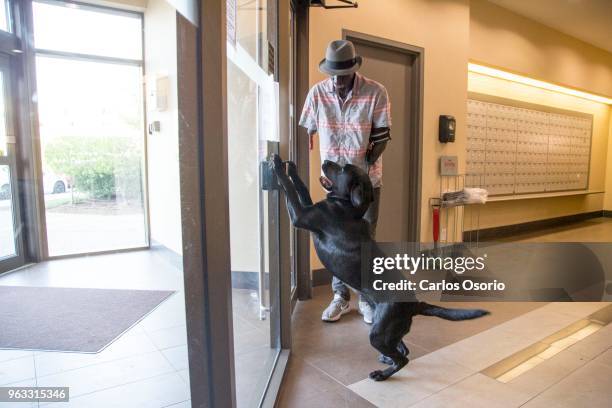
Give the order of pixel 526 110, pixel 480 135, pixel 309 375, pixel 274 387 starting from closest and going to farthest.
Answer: pixel 274 387 → pixel 309 375 → pixel 480 135 → pixel 526 110

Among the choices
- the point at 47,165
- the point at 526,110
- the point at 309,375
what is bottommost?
the point at 309,375

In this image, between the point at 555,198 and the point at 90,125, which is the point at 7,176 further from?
the point at 555,198

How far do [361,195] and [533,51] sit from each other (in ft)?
16.9

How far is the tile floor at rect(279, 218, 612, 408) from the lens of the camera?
5.35 ft

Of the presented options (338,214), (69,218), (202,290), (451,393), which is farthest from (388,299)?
(69,218)

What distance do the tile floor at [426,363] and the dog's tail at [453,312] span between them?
368 millimetres

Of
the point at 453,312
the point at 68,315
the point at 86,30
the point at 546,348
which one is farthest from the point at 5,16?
the point at 546,348

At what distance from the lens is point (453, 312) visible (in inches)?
61.1

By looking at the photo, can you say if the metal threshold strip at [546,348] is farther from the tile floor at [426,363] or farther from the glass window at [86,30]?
the glass window at [86,30]

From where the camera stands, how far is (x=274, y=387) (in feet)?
5.39

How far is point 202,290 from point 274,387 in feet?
2.93

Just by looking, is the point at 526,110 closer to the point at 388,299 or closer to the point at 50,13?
the point at 388,299

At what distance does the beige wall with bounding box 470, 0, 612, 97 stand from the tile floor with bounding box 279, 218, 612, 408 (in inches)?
128

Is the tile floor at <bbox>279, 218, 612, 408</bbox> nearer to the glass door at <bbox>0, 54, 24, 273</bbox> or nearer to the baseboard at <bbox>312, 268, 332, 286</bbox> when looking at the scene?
the baseboard at <bbox>312, 268, 332, 286</bbox>
